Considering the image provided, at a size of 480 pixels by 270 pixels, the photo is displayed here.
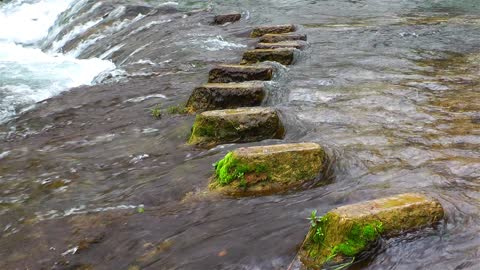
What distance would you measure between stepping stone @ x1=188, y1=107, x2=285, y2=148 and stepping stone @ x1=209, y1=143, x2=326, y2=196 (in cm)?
98

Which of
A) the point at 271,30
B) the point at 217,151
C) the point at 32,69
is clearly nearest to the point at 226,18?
the point at 271,30

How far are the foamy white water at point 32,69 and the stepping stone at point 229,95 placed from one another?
11.4ft

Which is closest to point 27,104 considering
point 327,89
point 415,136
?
point 327,89

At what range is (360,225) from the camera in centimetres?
327

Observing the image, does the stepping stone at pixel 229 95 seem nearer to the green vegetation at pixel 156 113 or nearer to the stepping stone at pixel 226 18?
the green vegetation at pixel 156 113

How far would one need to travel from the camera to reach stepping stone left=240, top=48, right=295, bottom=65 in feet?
28.7

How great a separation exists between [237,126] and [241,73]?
2.11m

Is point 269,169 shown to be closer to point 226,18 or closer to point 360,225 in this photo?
point 360,225

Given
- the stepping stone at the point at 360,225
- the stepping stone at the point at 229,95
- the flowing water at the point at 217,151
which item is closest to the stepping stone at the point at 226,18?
the flowing water at the point at 217,151

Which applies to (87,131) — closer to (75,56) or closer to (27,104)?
(27,104)

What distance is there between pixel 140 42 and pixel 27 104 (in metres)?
4.51

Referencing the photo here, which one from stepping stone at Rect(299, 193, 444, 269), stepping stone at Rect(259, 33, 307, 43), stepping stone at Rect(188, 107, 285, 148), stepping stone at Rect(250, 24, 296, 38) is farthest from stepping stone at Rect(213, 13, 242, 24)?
stepping stone at Rect(299, 193, 444, 269)

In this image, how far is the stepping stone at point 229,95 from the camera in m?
6.40

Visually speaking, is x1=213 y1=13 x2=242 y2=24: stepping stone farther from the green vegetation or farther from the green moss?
the green moss
